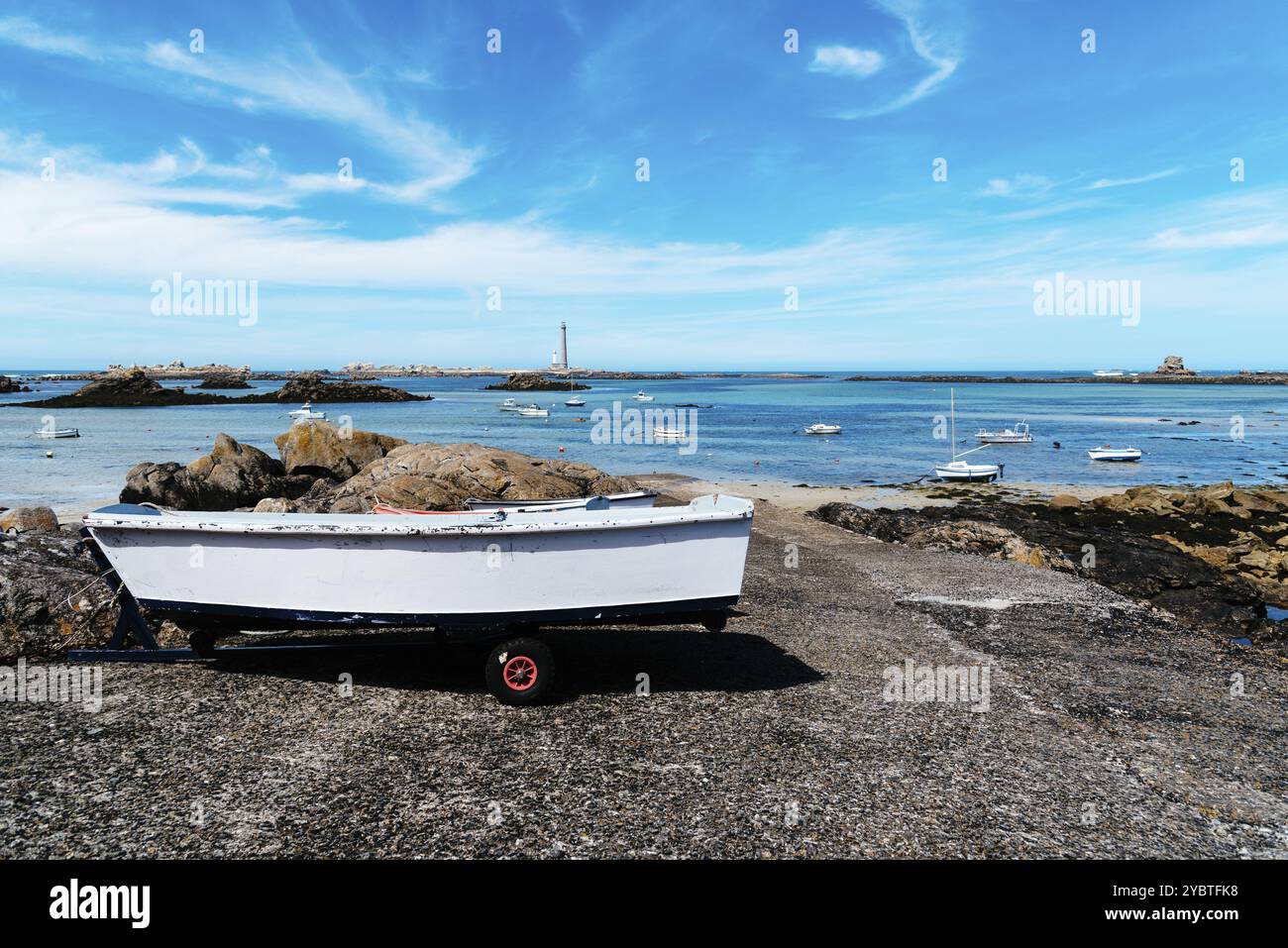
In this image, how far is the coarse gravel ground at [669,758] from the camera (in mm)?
4773

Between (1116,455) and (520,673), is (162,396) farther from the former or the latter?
(520,673)

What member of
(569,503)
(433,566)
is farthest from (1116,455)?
(433,566)

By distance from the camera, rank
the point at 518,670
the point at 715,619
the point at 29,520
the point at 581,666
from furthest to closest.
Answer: the point at 29,520, the point at 581,666, the point at 715,619, the point at 518,670

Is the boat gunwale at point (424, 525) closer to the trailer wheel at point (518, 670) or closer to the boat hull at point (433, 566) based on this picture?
the boat hull at point (433, 566)

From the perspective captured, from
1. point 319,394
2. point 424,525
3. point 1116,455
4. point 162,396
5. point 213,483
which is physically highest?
point 319,394

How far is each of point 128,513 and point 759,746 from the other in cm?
618

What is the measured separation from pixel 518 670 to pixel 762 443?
1862 inches

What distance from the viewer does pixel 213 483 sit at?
75.3 feet

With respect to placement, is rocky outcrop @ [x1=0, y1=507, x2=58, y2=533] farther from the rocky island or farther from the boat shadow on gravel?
the rocky island

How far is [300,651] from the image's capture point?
26.1 ft

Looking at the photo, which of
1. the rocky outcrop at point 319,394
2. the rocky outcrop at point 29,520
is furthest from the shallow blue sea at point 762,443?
the rocky outcrop at point 319,394

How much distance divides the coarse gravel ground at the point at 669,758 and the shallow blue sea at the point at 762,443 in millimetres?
21546
